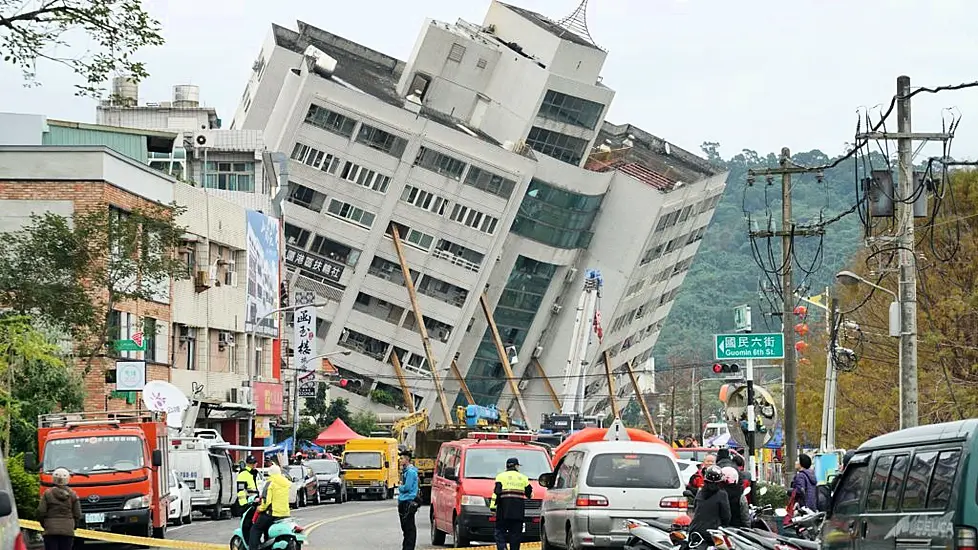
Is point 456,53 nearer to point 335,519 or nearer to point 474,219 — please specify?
point 474,219

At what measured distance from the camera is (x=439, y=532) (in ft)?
97.8

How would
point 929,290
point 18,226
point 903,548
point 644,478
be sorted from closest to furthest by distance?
point 903,548 < point 644,478 < point 18,226 < point 929,290

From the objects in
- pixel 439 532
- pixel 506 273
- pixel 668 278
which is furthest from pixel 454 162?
pixel 439 532

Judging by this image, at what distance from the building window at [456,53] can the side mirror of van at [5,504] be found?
9215 centimetres

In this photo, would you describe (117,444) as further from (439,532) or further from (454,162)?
(454,162)

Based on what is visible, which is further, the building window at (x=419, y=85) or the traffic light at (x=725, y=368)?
the building window at (x=419, y=85)

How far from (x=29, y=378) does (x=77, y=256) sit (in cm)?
314

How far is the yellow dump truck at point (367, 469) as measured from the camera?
6134 centimetres

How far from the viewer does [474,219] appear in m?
92.1

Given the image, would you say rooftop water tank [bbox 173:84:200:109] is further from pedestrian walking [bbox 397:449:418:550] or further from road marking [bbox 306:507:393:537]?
pedestrian walking [bbox 397:449:418:550]

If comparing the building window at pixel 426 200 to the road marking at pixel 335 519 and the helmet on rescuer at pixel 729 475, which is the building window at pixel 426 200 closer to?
the road marking at pixel 335 519

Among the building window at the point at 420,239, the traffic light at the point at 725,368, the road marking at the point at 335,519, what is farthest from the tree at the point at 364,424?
the traffic light at the point at 725,368

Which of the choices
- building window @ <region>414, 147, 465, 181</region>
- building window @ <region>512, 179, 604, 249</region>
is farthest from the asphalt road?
building window @ <region>512, 179, 604, 249</region>

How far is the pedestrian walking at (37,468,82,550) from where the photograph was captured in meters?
21.9
